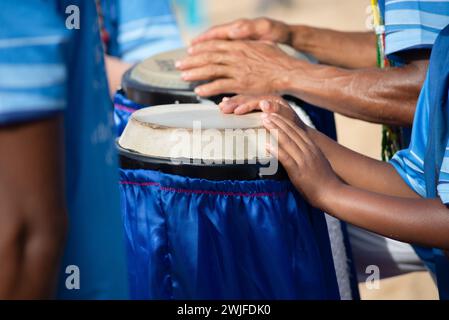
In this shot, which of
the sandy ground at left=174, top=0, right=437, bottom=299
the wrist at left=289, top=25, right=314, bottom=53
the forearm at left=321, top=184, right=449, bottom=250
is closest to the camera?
the forearm at left=321, top=184, right=449, bottom=250

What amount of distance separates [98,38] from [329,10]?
550cm

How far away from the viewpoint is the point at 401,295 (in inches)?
117

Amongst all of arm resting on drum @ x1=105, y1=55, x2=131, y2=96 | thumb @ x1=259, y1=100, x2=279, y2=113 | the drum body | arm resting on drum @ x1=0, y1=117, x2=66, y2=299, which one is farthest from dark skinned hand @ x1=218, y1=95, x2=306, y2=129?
arm resting on drum @ x1=105, y1=55, x2=131, y2=96

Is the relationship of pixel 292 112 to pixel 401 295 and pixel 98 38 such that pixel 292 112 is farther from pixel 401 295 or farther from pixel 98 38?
pixel 401 295

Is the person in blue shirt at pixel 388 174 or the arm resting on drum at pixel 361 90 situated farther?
the arm resting on drum at pixel 361 90

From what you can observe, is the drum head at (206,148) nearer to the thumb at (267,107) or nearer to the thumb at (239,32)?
the thumb at (267,107)

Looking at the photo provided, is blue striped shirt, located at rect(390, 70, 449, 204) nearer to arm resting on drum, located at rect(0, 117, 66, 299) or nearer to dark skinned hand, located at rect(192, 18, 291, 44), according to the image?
dark skinned hand, located at rect(192, 18, 291, 44)

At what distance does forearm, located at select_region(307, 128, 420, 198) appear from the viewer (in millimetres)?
1788

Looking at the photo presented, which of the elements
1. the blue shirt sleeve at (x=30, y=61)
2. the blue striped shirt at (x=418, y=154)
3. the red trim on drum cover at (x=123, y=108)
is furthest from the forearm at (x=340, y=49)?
the blue shirt sleeve at (x=30, y=61)

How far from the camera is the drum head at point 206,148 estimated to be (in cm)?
165

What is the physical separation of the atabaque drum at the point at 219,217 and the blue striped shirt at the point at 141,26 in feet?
5.02

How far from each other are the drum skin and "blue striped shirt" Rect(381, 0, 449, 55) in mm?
493

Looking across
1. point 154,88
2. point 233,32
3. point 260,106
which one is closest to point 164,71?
point 154,88
